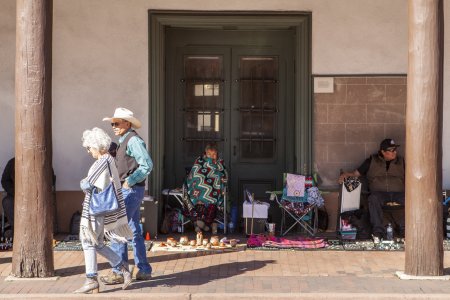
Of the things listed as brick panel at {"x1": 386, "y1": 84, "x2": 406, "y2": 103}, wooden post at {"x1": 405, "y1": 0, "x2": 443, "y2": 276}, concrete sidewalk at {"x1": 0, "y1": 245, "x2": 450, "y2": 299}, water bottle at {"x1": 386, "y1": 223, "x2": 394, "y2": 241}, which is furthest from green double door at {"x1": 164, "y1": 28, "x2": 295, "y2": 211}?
wooden post at {"x1": 405, "y1": 0, "x2": 443, "y2": 276}

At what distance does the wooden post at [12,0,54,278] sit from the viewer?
8828 mm

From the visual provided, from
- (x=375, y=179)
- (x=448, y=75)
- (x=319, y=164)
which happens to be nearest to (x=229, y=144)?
(x=319, y=164)

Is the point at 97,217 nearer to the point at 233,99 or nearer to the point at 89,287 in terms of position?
the point at 89,287

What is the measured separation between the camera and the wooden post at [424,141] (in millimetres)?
8859

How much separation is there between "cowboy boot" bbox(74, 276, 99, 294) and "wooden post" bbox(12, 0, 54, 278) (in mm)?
790

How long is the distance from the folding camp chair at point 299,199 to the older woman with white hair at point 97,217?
3.83 m

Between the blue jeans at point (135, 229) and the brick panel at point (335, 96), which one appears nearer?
the blue jeans at point (135, 229)

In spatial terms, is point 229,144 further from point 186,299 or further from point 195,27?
point 186,299

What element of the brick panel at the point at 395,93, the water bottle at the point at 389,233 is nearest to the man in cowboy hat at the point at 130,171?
the water bottle at the point at 389,233

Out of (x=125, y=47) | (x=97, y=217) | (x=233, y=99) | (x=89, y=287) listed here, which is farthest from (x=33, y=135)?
(x=233, y=99)

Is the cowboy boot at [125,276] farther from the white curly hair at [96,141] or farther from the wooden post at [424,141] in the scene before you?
the wooden post at [424,141]

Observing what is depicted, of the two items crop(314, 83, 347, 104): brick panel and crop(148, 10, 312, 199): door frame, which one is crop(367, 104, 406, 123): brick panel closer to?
crop(314, 83, 347, 104): brick panel

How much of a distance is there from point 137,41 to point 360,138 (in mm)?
3316

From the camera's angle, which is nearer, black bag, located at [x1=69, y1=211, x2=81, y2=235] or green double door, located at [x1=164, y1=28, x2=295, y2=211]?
black bag, located at [x1=69, y1=211, x2=81, y2=235]
